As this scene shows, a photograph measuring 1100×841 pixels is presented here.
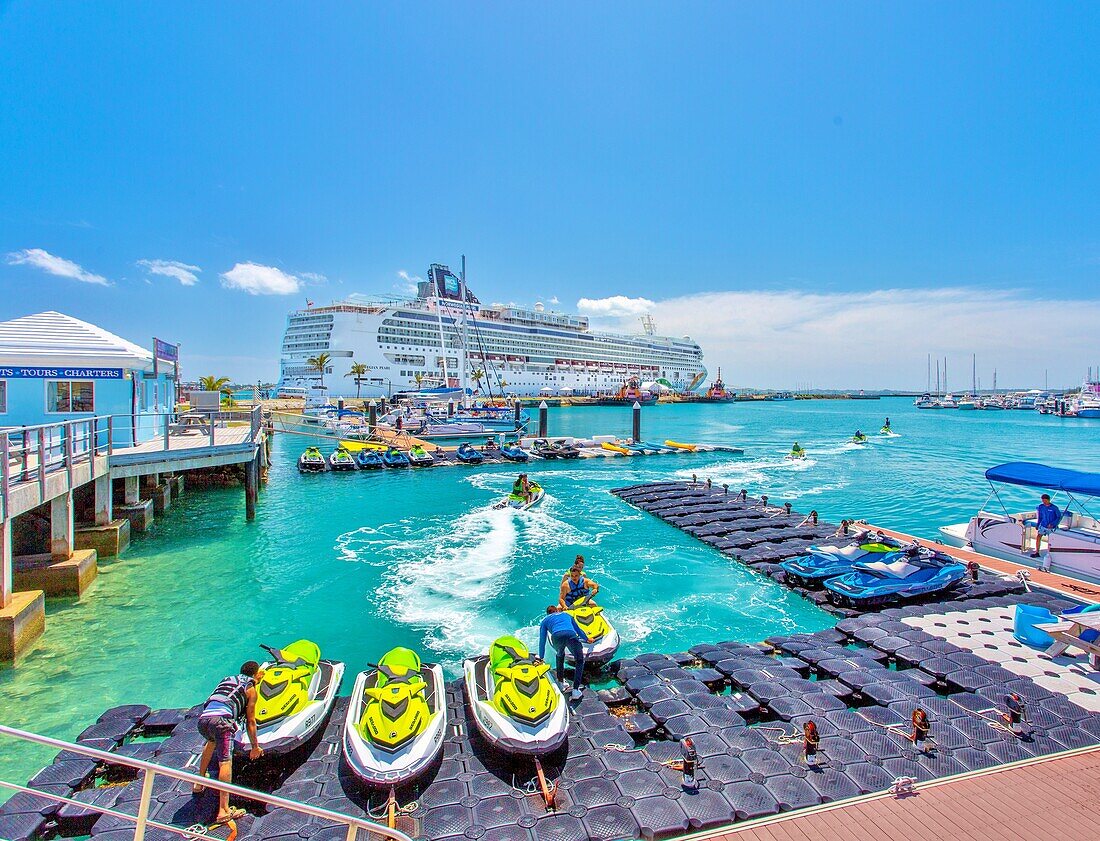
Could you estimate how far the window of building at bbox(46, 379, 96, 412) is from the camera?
15812 mm

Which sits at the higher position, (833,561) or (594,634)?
(594,634)

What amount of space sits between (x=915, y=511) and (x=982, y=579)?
13500 millimetres

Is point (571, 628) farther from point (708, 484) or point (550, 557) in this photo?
point (708, 484)

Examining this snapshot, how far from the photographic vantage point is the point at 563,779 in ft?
21.0

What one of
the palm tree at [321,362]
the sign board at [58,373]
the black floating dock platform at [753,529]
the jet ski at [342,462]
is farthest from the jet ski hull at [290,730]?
the palm tree at [321,362]

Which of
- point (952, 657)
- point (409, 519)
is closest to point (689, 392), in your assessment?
point (409, 519)

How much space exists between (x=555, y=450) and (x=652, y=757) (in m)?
34.6

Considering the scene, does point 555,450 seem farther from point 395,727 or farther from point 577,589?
point 395,727

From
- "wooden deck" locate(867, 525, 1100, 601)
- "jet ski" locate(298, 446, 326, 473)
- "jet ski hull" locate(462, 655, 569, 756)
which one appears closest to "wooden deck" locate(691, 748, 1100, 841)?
"jet ski hull" locate(462, 655, 569, 756)

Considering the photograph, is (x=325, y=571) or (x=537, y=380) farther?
(x=537, y=380)

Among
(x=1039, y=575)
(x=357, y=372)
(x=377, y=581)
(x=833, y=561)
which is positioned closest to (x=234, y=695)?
(x=377, y=581)

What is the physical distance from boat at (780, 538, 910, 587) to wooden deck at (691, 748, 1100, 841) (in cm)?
826

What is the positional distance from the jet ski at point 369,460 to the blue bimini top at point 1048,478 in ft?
100

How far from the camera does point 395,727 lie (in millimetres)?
6516
